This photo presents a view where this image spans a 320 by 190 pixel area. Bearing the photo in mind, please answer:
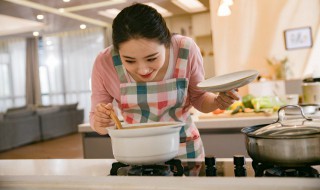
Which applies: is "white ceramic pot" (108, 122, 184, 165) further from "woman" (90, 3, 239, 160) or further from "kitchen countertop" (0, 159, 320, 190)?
"woman" (90, 3, 239, 160)

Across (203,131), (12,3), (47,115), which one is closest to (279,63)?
(203,131)

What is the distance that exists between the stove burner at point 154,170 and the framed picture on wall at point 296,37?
12.6ft

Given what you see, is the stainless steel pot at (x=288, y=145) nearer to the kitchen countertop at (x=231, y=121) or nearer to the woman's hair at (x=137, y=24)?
the woman's hair at (x=137, y=24)

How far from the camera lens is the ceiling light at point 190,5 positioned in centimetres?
94

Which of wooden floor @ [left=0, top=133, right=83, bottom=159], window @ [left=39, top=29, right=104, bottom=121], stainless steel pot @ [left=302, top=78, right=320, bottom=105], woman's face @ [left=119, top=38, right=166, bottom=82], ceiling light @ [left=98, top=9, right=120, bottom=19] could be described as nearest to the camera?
woman's face @ [left=119, top=38, right=166, bottom=82]

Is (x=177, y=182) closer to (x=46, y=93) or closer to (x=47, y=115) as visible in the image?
(x=47, y=115)

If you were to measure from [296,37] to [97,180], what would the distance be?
13.4ft

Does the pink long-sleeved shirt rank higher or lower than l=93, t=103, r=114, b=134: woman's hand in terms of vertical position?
higher

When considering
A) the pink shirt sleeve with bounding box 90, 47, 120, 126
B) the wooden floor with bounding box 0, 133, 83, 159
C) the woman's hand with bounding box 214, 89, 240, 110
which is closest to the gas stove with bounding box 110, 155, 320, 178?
the woman's hand with bounding box 214, 89, 240, 110

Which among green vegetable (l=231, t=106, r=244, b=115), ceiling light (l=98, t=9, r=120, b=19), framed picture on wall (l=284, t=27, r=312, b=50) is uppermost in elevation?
framed picture on wall (l=284, t=27, r=312, b=50)

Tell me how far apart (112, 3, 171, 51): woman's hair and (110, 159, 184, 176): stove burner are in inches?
11.9

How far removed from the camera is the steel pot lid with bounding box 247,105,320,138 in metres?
0.57

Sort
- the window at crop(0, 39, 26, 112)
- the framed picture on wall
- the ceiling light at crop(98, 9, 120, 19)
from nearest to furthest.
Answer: the ceiling light at crop(98, 9, 120, 19), the framed picture on wall, the window at crop(0, 39, 26, 112)

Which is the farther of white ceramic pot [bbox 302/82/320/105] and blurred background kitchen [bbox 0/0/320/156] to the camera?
white ceramic pot [bbox 302/82/320/105]
